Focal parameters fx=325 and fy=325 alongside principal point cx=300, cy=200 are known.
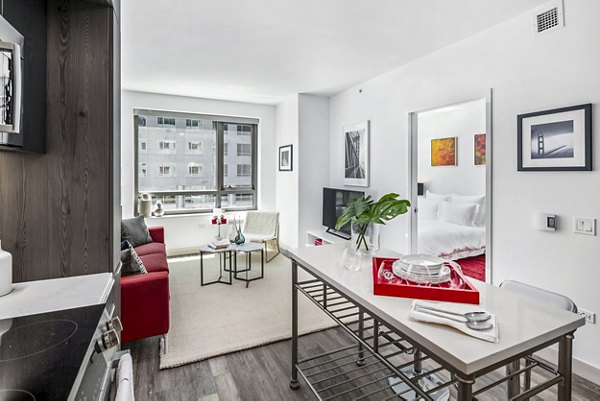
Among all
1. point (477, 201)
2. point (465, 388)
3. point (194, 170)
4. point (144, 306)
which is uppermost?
point (194, 170)

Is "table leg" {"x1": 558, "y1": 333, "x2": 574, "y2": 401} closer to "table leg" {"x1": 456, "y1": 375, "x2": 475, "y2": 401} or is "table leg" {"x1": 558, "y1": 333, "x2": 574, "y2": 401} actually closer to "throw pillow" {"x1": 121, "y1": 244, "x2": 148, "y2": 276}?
"table leg" {"x1": 456, "y1": 375, "x2": 475, "y2": 401}

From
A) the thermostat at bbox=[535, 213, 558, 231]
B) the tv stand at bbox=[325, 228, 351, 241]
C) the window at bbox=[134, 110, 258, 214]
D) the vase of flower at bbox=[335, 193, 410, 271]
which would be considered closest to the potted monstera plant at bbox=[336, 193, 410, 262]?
the vase of flower at bbox=[335, 193, 410, 271]

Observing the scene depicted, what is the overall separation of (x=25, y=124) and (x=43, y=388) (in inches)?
39.6

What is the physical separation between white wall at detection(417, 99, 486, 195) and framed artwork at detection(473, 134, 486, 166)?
0.05m

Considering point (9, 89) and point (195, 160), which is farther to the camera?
point (195, 160)

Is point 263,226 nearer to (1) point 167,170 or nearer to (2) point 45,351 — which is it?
(1) point 167,170

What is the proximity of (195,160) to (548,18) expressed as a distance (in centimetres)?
497

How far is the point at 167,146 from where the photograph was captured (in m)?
5.47

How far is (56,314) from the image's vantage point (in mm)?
1054

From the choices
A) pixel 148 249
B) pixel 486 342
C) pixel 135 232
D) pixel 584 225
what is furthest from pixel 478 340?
pixel 135 232

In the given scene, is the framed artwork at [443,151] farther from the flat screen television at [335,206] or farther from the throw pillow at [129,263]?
the throw pillow at [129,263]

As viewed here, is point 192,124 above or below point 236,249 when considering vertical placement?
above

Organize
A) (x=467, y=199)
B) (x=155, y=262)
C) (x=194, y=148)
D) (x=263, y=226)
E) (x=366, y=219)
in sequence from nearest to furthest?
(x=366, y=219)
(x=155, y=262)
(x=467, y=199)
(x=263, y=226)
(x=194, y=148)

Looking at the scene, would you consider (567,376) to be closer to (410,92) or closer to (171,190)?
(410,92)
